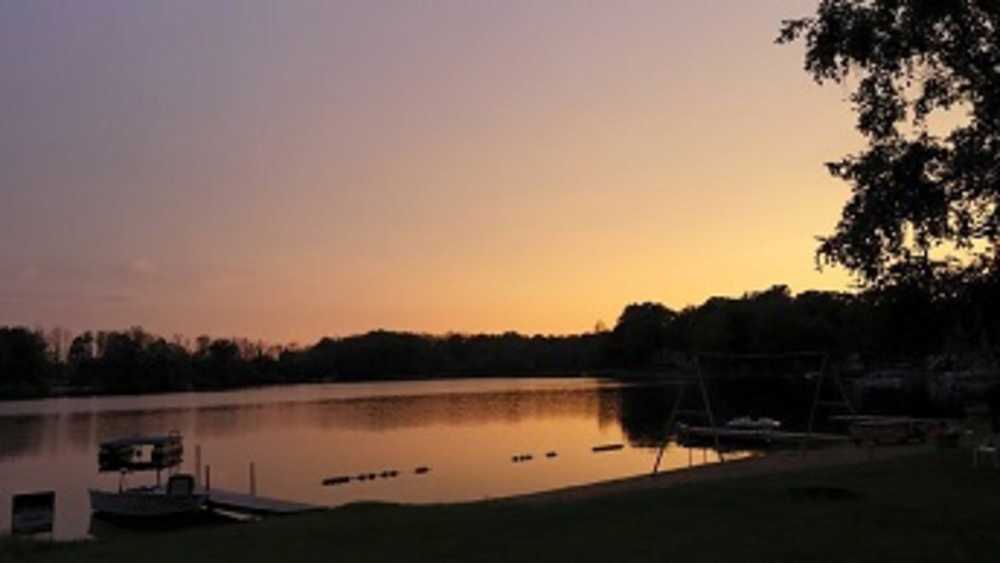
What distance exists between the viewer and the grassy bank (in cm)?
1277

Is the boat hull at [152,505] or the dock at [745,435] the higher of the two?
the dock at [745,435]

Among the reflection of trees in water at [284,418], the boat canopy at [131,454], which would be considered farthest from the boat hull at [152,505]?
the reflection of trees in water at [284,418]

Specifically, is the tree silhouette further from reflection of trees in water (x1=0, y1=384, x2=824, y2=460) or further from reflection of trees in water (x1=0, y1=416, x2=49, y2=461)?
reflection of trees in water (x1=0, y1=416, x2=49, y2=461)

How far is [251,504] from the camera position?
34.9 meters

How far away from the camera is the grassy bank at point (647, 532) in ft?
41.9

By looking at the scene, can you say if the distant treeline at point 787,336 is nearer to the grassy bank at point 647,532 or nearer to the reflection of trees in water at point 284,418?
the grassy bank at point 647,532

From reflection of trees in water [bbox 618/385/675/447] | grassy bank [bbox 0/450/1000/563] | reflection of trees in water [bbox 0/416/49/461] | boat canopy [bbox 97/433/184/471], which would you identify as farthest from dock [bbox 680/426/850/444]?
reflection of trees in water [bbox 0/416/49/461]

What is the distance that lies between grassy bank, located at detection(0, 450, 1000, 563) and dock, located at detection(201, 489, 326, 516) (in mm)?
13437

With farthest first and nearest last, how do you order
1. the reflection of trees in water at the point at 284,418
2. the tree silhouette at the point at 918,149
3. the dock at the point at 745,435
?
the reflection of trees in water at the point at 284,418
the dock at the point at 745,435
the tree silhouette at the point at 918,149

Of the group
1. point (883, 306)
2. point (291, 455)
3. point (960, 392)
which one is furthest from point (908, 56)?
point (960, 392)

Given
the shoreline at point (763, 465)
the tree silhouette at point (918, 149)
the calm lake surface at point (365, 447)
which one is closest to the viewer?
the tree silhouette at point (918, 149)

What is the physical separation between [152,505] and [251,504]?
12.1 ft

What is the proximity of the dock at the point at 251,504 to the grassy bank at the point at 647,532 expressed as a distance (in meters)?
13.4

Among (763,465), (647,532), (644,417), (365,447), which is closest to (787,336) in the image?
(644,417)
